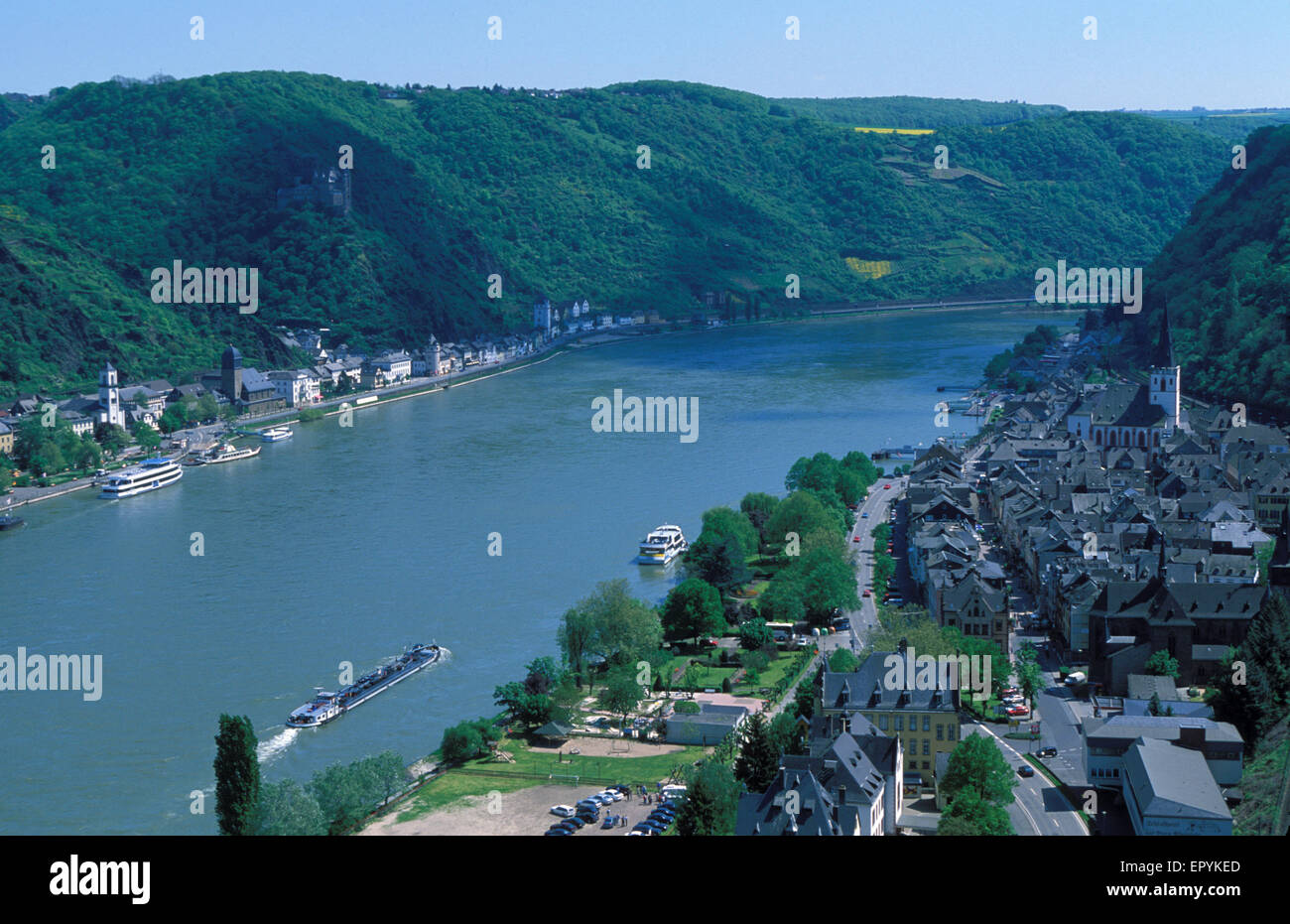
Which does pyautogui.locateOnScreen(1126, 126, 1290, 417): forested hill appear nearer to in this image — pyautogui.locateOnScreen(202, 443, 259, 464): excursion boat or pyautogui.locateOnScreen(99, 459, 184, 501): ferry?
pyautogui.locateOnScreen(202, 443, 259, 464): excursion boat

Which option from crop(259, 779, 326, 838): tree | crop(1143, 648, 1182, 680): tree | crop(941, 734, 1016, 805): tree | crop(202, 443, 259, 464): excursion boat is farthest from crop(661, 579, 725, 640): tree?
crop(202, 443, 259, 464): excursion boat

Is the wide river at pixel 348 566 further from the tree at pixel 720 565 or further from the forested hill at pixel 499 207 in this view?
the forested hill at pixel 499 207

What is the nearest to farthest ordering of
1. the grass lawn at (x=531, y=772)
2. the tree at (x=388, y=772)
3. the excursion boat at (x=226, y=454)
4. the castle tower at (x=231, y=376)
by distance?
the tree at (x=388, y=772) < the grass lawn at (x=531, y=772) < the excursion boat at (x=226, y=454) < the castle tower at (x=231, y=376)

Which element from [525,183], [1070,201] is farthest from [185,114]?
[1070,201]

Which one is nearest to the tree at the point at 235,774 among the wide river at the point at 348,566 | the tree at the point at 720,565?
the wide river at the point at 348,566

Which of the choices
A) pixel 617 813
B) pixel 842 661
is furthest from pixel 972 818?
pixel 842 661

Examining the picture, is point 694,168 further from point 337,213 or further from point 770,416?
point 770,416

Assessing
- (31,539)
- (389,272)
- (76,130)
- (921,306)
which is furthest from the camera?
(921,306)
